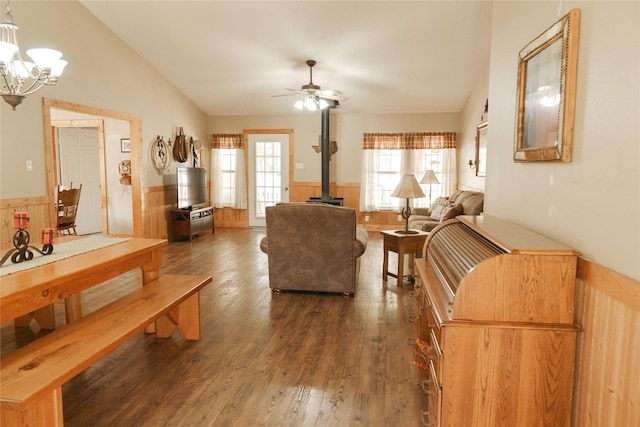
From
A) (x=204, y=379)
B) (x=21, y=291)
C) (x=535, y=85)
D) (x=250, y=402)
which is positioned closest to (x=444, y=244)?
(x=535, y=85)

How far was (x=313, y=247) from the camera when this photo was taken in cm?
387

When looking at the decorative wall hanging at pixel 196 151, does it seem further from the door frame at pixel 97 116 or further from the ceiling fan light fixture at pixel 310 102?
the ceiling fan light fixture at pixel 310 102

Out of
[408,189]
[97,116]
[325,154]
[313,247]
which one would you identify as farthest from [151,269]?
[325,154]

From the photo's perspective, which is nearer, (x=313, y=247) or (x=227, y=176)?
(x=313, y=247)

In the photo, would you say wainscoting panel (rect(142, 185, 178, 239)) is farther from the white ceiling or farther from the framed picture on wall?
the white ceiling

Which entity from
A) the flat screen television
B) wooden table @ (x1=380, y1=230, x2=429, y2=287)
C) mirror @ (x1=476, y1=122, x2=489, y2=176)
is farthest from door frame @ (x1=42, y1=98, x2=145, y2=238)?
mirror @ (x1=476, y1=122, x2=489, y2=176)

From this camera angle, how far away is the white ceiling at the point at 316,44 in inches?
178

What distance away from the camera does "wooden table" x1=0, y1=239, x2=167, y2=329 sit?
1832 mm

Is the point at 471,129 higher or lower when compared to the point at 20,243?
higher

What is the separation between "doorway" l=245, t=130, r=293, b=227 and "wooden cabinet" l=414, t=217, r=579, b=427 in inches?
280

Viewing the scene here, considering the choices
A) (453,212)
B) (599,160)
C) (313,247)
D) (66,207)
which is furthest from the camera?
(66,207)

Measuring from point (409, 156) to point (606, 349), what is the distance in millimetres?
6687

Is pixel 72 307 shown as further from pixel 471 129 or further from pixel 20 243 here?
pixel 471 129

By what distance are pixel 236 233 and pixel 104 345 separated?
20.0ft
